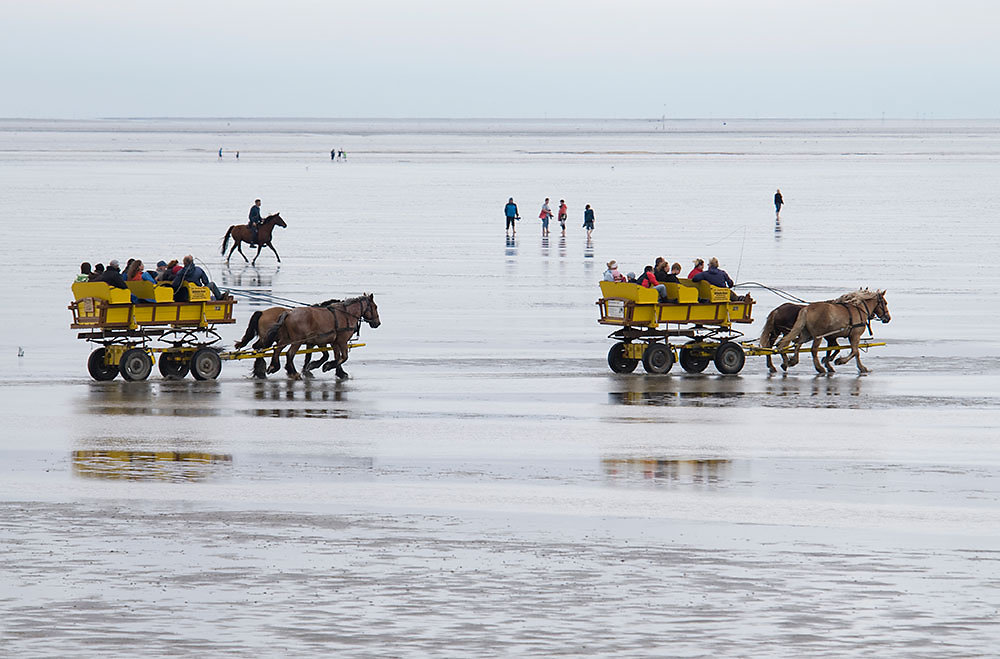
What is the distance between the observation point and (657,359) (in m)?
20.8

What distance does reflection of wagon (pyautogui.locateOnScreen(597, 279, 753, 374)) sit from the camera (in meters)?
20.7

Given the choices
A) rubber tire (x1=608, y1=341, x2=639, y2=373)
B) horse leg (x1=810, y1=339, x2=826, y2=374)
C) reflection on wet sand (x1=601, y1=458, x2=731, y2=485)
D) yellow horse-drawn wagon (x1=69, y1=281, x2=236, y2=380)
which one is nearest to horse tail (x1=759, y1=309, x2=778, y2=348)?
horse leg (x1=810, y1=339, x2=826, y2=374)

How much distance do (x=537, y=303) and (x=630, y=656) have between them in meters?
20.1

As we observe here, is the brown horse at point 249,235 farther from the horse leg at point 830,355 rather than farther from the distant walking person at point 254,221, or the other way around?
the horse leg at point 830,355

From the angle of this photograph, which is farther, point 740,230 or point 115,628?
point 740,230

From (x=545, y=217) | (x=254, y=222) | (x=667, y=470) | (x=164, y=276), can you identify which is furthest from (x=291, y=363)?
(x=545, y=217)

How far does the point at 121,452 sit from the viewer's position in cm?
1466

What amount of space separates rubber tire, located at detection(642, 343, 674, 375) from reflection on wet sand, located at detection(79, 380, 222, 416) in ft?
18.2

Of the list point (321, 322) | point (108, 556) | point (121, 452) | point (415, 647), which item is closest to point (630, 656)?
point (415, 647)

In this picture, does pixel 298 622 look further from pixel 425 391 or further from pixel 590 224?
pixel 590 224

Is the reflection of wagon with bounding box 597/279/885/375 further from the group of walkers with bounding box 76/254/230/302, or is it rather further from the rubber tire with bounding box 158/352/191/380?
the rubber tire with bounding box 158/352/191/380

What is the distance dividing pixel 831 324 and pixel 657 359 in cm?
234

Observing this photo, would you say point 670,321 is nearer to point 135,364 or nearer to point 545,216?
point 135,364

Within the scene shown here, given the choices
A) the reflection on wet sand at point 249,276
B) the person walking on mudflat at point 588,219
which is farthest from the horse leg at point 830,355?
the person walking on mudflat at point 588,219
